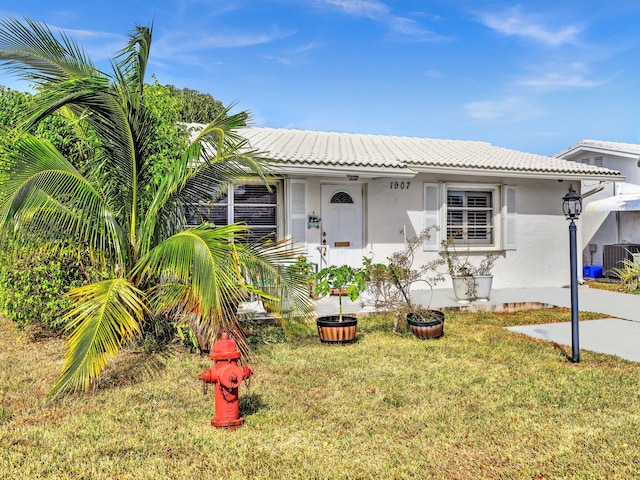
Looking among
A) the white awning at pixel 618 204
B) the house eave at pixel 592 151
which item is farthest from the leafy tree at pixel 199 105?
the white awning at pixel 618 204

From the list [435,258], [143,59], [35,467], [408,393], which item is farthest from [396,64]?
[35,467]

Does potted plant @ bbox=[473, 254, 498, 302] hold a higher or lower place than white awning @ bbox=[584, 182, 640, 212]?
lower

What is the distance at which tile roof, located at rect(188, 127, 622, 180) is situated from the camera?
966cm

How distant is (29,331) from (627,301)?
1129cm

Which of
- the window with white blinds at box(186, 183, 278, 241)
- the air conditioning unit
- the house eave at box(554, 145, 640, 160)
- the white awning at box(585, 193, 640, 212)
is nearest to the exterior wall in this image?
the window with white blinds at box(186, 183, 278, 241)

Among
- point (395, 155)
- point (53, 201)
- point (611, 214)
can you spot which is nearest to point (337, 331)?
point (53, 201)

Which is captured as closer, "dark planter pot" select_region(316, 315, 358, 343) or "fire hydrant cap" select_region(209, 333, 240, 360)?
"fire hydrant cap" select_region(209, 333, 240, 360)

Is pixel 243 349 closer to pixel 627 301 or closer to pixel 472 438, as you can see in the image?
pixel 472 438

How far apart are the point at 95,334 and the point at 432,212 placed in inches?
330

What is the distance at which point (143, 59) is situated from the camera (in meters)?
5.99

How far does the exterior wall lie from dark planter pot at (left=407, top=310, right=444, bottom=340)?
3.66 meters

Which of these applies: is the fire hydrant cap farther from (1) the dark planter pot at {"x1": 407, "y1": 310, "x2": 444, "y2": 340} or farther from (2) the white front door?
(2) the white front door

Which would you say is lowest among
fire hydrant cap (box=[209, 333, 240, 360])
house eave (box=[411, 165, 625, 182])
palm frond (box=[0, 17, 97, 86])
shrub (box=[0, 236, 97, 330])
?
fire hydrant cap (box=[209, 333, 240, 360])

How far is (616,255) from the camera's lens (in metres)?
14.0
